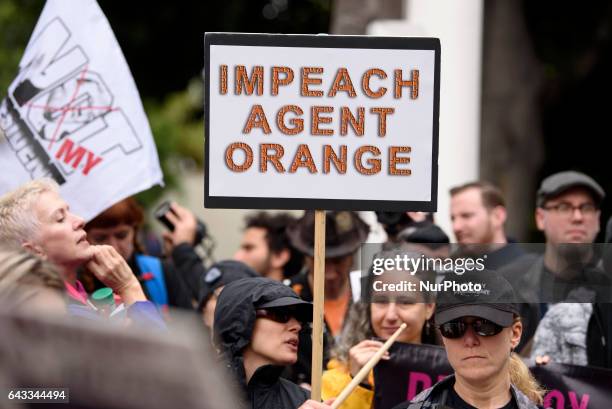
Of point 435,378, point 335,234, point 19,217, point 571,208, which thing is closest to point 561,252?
point 435,378

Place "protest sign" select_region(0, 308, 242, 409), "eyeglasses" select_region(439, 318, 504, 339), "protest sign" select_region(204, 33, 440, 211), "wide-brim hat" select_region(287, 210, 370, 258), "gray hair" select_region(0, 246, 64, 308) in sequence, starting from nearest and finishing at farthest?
1. "protest sign" select_region(0, 308, 242, 409)
2. "gray hair" select_region(0, 246, 64, 308)
3. "eyeglasses" select_region(439, 318, 504, 339)
4. "protest sign" select_region(204, 33, 440, 211)
5. "wide-brim hat" select_region(287, 210, 370, 258)

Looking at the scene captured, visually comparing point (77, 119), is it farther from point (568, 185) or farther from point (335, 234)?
point (568, 185)

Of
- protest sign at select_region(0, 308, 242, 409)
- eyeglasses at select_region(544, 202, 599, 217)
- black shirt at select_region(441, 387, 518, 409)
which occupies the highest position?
protest sign at select_region(0, 308, 242, 409)

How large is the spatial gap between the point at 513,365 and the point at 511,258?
719 mm

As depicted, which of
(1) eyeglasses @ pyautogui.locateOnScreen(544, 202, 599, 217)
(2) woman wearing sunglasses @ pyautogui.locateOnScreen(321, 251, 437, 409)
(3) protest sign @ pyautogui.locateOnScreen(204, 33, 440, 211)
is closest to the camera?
(3) protest sign @ pyautogui.locateOnScreen(204, 33, 440, 211)

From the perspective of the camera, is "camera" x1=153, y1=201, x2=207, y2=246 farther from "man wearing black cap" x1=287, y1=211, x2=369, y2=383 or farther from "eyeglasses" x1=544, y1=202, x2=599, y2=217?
"eyeglasses" x1=544, y1=202, x2=599, y2=217

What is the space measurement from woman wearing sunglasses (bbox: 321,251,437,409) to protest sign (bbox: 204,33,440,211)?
16.0 inches

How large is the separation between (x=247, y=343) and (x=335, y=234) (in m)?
2.58

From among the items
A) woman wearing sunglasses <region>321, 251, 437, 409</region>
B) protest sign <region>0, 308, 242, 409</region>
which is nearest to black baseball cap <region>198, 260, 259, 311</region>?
woman wearing sunglasses <region>321, 251, 437, 409</region>

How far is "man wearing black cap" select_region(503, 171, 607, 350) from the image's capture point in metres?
4.39

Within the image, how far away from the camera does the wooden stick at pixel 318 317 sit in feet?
11.8

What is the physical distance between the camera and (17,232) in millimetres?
4172

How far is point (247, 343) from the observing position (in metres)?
3.95

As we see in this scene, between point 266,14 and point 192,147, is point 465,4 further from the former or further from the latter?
point 192,147
